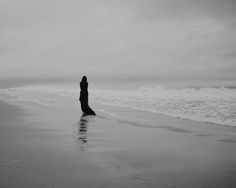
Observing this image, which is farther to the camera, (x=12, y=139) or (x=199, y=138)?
(x=199, y=138)

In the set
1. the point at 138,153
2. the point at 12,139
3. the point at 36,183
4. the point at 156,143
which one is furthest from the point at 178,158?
the point at 12,139

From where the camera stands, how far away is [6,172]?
4.64 meters

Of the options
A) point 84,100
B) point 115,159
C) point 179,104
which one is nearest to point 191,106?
point 179,104

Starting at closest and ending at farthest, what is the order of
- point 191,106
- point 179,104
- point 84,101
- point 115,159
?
point 115,159, point 84,101, point 191,106, point 179,104

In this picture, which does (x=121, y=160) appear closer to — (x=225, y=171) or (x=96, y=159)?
(x=96, y=159)

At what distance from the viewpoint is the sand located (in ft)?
14.6

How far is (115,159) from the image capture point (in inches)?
229

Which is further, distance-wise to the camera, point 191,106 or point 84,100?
point 191,106

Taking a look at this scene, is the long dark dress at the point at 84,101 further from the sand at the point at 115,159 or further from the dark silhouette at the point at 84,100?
the sand at the point at 115,159

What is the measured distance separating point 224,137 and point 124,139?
3377 mm

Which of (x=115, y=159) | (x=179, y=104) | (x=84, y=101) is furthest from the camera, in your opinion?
(x=179, y=104)

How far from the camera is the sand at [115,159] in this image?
14.6 ft

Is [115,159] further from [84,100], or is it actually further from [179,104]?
[179,104]

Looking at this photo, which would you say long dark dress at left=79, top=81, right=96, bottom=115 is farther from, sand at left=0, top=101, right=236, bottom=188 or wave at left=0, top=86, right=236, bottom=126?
sand at left=0, top=101, right=236, bottom=188
